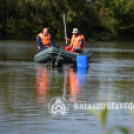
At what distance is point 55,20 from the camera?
71438 millimetres

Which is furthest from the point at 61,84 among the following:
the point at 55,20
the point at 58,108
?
the point at 55,20

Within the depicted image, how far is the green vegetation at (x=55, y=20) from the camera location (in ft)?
232

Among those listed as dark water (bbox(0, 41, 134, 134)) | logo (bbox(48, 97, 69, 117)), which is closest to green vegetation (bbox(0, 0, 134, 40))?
dark water (bbox(0, 41, 134, 134))

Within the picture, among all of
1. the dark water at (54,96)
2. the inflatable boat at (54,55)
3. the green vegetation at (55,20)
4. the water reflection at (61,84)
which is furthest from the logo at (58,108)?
the green vegetation at (55,20)

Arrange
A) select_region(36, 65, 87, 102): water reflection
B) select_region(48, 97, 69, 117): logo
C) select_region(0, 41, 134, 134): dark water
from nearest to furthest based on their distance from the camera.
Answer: select_region(0, 41, 134, 134): dark water < select_region(48, 97, 69, 117): logo < select_region(36, 65, 87, 102): water reflection

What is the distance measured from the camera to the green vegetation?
70.6 metres

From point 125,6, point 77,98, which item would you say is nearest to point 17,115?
point 77,98

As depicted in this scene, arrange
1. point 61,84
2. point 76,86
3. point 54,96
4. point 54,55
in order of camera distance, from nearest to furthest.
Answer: point 54,96, point 76,86, point 61,84, point 54,55

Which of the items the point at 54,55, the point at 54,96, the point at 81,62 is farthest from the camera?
the point at 54,55

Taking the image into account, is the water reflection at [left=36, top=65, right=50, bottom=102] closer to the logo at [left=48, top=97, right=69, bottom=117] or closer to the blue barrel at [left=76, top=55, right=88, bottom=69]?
the logo at [left=48, top=97, right=69, bottom=117]

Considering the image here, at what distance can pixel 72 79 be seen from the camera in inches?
501

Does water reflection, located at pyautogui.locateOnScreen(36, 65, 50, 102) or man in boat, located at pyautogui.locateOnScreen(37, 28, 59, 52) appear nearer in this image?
water reflection, located at pyautogui.locateOnScreen(36, 65, 50, 102)

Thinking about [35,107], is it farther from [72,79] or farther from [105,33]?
[105,33]

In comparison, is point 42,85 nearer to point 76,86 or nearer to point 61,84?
point 61,84
